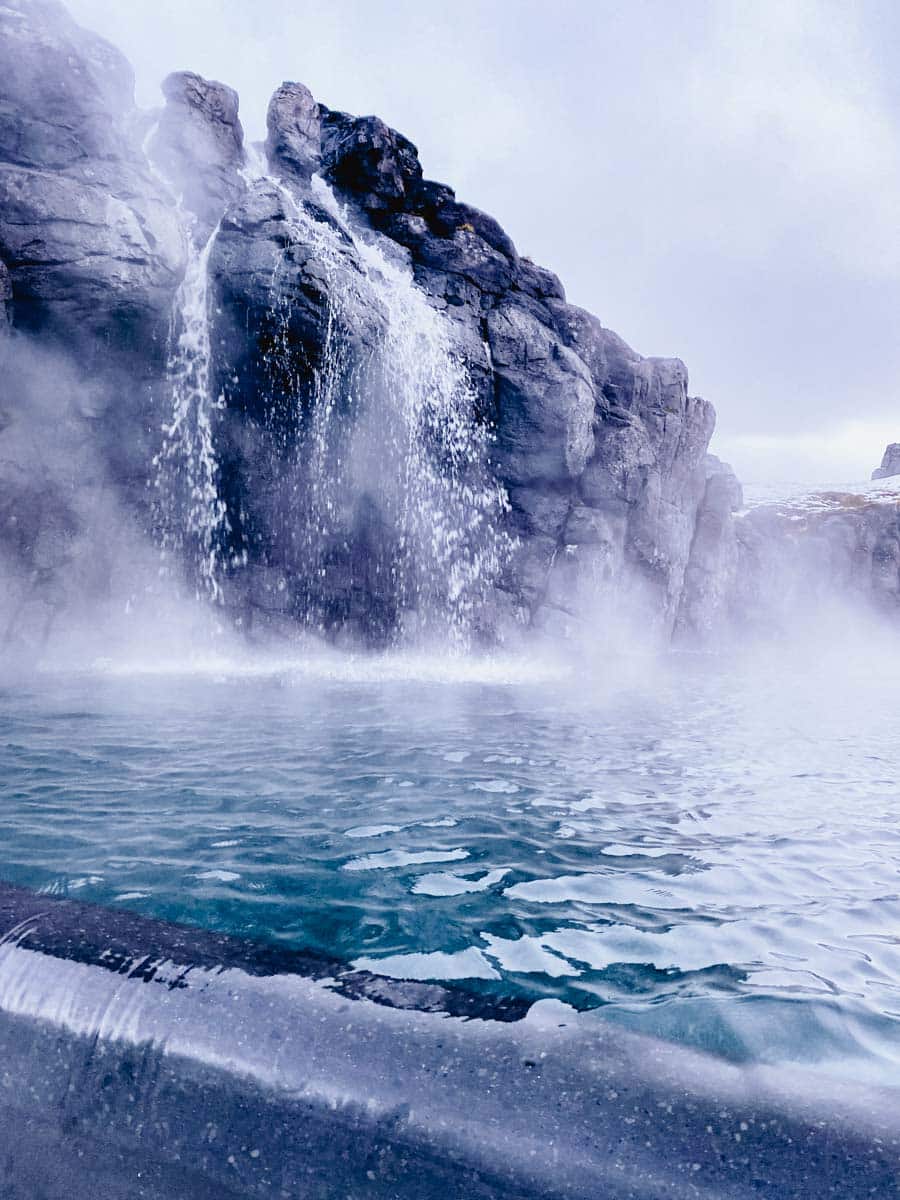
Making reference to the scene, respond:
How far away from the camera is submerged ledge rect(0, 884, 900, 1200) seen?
1603 mm

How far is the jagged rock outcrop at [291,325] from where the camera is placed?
1405 cm

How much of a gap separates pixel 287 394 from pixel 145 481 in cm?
346

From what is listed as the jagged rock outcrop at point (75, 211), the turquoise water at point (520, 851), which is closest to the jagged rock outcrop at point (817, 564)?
the turquoise water at point (520, 851)

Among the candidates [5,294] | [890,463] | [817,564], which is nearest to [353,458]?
[5,294]

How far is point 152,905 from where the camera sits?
11.1ft

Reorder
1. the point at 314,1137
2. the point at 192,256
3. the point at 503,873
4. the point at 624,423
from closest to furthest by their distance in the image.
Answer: the point at 314,1137
the point at 503,873
the point at 192,256
the point at 624,423

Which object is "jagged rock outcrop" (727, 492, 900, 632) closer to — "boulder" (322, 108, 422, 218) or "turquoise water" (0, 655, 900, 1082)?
"boulder" (322, 108, 422, 218)

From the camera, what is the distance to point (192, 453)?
16.0m

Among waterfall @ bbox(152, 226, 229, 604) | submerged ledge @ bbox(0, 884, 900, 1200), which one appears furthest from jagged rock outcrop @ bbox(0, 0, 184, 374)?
submerged ledge @ bbox(0, 884, 900, 1200)

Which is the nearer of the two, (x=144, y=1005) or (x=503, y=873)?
(x=144, y=1005)

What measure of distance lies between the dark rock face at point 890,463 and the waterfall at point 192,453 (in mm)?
78470

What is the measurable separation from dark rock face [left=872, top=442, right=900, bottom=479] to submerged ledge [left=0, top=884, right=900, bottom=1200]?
87801mm

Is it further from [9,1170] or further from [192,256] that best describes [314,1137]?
[192,256]

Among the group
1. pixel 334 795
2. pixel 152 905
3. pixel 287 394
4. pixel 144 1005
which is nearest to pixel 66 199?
pixel 287 394
